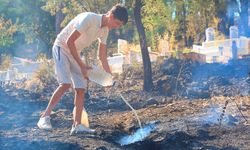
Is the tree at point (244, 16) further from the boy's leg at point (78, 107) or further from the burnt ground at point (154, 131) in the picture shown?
the boy's leg at point (78, 107)

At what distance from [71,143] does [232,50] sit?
41.0 feet

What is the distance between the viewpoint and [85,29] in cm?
555

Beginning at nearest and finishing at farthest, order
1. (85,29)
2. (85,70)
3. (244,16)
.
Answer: (85,29), (85,70), (244,16)

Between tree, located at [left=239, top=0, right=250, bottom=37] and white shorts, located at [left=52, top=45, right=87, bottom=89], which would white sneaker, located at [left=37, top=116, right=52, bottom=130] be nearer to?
white shorts, located at [left=52, top=45, right=87, bottom=89]

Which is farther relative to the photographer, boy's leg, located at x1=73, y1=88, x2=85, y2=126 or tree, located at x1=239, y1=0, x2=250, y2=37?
tree, located at x1=239, y1=0, x2=250, y2=37

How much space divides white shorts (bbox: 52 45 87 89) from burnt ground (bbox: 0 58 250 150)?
63 cm

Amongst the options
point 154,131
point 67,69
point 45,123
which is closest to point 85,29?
point 67,69

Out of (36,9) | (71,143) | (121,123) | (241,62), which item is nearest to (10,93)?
(121,123)

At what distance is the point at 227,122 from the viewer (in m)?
6.18

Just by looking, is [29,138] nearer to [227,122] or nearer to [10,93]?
[227,122]

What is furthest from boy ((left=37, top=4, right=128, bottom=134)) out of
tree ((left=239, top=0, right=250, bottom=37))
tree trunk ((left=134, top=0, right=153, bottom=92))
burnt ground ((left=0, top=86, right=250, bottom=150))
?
tree ((left=239, top=0, right=250, bottom=37))

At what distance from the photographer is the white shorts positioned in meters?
5.85

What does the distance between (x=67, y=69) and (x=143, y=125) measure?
129 centimetres

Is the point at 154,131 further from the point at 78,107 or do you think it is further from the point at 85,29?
the point at 85,29
